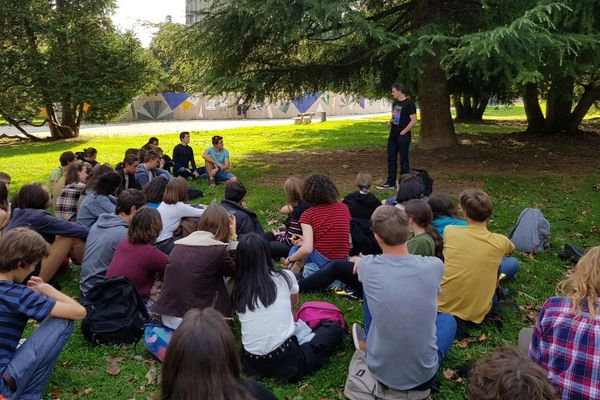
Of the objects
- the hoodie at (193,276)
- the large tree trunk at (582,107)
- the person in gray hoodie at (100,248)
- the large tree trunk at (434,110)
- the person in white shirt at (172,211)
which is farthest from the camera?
the large tree trunk at (582,107)

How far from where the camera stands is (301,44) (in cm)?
1296

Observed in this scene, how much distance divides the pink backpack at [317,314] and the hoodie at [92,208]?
2798mm

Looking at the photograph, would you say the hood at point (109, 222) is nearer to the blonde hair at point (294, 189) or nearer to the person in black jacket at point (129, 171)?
the blonde hair at point (294, 189)

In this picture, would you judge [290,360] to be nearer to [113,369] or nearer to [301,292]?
[113,369]

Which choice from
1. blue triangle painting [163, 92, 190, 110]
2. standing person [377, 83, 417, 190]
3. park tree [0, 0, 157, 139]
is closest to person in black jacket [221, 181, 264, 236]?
standing person [377, 83, 417, 190]

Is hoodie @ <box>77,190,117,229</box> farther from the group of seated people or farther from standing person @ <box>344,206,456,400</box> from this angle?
standing person @ <box>344,206,456,400</box>

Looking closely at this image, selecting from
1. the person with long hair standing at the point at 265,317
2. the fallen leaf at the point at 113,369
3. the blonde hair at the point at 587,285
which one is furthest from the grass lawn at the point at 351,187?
the blonde hair at the point at 587,285

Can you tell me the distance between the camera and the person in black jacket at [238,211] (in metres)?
5.59

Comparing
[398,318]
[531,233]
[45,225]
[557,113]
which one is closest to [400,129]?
[531,233]

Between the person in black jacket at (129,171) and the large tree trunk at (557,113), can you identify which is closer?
the person in black jacket at (129,171)

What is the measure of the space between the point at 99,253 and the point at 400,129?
6409 millimetres

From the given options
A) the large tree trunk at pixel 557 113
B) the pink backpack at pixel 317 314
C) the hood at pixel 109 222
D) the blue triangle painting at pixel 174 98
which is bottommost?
the pink backpack at pixel 317 314

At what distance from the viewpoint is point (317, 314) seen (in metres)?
4.20

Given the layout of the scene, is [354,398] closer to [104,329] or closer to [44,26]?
[104,329]
